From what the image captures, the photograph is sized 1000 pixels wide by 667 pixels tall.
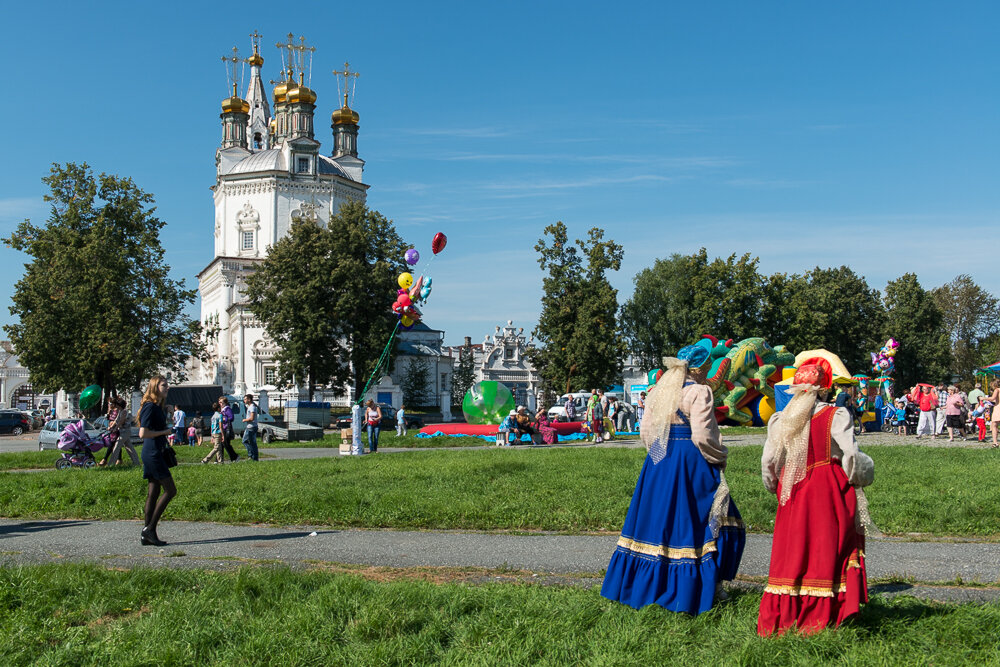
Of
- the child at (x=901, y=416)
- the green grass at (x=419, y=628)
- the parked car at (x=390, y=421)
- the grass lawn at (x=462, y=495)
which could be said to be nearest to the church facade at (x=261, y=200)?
the parked car at (x=390, y=421)

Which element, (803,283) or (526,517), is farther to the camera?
(803,283)

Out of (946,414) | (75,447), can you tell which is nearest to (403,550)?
(75,447)

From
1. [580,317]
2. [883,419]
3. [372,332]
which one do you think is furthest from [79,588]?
[580,317]

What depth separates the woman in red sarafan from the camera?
5.33 m

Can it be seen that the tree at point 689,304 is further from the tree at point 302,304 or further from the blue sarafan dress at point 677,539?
the blue sarafan dress at point 677,539

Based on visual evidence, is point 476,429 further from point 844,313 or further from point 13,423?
point 844,313

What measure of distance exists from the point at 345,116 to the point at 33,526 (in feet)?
241

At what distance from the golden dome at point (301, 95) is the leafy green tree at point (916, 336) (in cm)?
5133

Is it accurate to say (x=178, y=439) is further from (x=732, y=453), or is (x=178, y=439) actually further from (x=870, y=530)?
(x=870, y=530)

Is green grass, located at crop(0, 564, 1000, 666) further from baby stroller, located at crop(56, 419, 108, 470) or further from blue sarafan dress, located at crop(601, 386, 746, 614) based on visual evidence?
baby stroller, located at crop(56, 419, 108, 470)

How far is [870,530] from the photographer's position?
18.5 feet

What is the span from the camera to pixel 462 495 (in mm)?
11734

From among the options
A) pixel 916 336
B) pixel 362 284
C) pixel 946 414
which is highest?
pixel 362 284

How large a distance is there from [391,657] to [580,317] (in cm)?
5084
